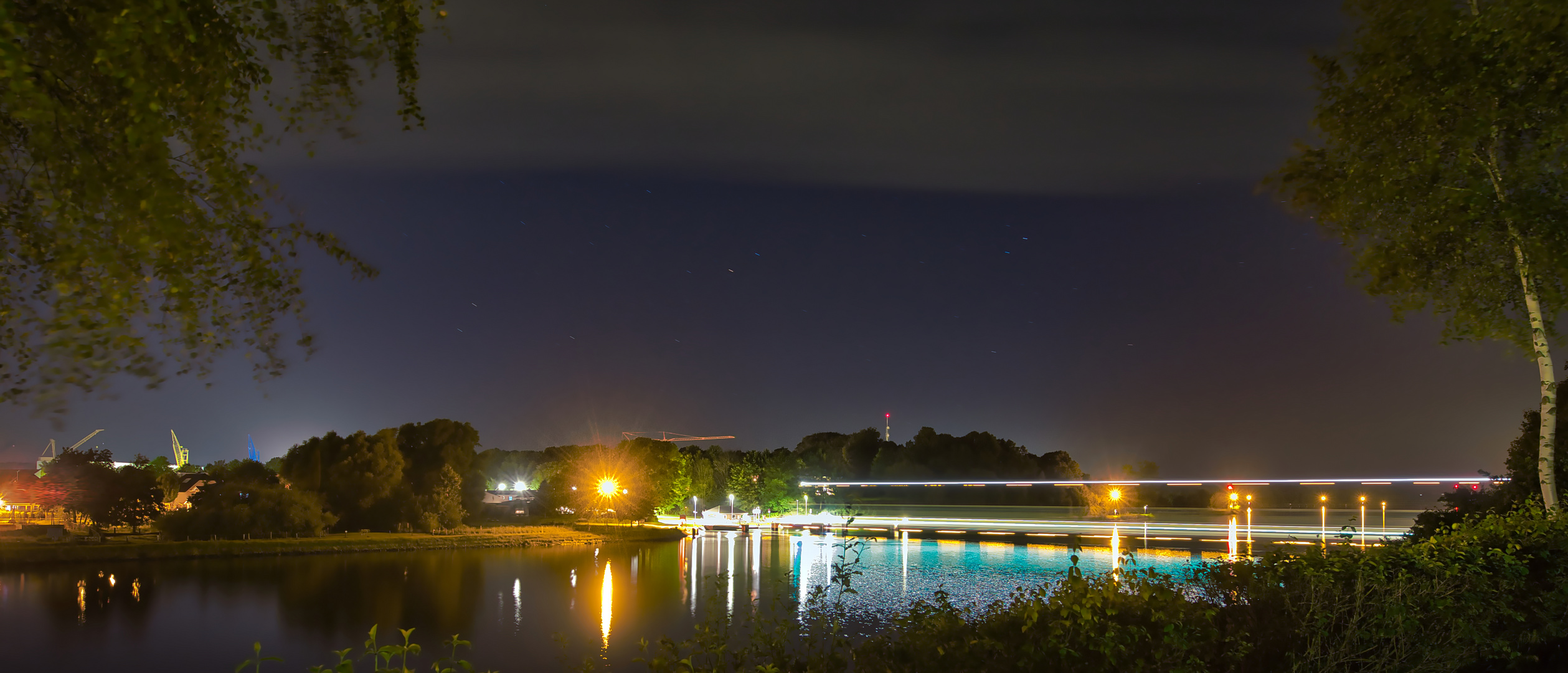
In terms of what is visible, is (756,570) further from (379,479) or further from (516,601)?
(379,479)

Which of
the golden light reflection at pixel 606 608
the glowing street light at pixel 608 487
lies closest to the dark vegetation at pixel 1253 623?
the golden light reflection at pixel 606 608

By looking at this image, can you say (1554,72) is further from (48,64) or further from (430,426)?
(430,426)

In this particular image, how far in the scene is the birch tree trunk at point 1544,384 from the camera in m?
10.3

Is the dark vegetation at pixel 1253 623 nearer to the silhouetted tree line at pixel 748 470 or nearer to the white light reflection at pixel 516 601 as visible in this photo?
the white light reflection at pixel 516 601

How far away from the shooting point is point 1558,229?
367 inches

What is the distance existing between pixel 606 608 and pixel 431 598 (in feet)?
19.9

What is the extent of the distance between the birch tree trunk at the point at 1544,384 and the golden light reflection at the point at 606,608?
15387 millimetres

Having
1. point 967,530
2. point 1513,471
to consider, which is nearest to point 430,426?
point 967,530

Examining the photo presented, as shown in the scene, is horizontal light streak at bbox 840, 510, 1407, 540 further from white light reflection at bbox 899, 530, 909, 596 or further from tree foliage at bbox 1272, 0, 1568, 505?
tree foliage at bbox 1272, 0, 1568, 505

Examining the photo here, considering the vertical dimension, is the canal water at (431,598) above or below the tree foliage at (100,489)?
below

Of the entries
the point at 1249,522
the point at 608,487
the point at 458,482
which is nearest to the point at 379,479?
the point at 458,482

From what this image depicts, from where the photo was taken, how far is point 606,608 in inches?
1008

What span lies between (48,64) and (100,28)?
0.52 meters

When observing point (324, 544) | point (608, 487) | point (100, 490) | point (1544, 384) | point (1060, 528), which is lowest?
point (1060, 528)
